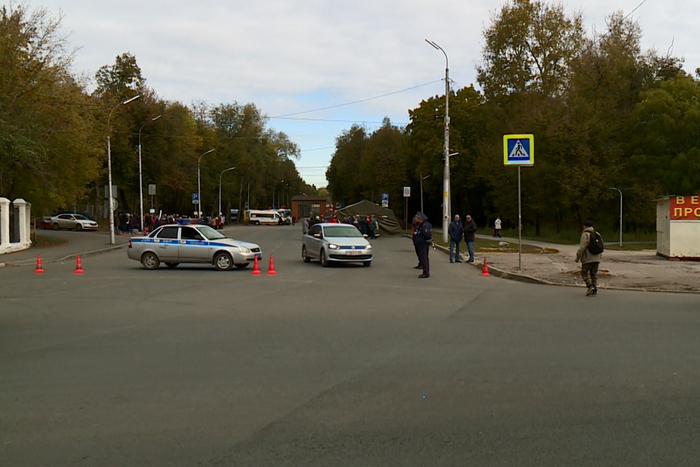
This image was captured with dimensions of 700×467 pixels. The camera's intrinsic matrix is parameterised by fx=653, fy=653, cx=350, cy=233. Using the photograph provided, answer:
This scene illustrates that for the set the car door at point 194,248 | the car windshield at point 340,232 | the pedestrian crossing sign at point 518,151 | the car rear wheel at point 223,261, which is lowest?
the car rear wheel at point 223,261

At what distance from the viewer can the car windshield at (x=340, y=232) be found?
23.0m

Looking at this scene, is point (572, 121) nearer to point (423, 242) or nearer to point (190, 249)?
point (423, 242)

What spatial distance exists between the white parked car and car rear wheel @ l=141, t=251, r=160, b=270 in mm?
40679

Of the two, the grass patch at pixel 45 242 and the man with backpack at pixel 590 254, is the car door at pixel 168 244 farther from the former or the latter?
the grass patch at pixel 45 242

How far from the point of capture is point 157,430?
5117 mm

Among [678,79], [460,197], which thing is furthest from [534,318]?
[460,197]

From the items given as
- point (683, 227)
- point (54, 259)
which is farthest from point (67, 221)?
point (683, 227)

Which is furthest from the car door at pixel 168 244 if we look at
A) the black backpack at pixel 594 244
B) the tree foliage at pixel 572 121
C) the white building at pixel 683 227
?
the tree foliage at pixel 572 121

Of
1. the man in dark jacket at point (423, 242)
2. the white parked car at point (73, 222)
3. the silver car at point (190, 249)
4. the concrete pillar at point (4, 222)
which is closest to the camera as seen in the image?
the man in dark jacket at point (423, 242)

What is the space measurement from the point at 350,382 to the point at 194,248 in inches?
595

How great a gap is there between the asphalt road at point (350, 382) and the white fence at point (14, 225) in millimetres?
20199

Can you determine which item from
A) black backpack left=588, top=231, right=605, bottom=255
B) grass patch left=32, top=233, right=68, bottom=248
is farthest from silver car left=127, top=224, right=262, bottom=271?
grass patch left=32, top=233, right=68, bottom=248

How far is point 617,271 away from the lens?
62.6ft

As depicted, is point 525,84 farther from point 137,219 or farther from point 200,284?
point 200,284
